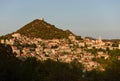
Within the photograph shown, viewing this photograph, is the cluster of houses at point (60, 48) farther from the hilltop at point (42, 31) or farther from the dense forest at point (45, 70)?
the dense forest at point (45, 70)

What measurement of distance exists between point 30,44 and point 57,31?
1436 centimetres

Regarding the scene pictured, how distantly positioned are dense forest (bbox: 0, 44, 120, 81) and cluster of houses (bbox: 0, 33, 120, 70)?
8.88 feet

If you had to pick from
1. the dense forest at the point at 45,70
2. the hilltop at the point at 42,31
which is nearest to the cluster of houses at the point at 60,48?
the hilltop at the point at 42,31

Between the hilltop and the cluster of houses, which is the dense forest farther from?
the hilltop

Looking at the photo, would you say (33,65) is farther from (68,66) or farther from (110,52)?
(110,52)

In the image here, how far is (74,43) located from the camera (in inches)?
4058

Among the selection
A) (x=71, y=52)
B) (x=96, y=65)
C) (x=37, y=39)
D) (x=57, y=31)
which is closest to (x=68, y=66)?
A: (x=96, y=65)

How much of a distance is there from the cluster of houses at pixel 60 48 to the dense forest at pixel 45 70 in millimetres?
2706

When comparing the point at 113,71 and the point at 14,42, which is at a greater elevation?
the point at 14,42

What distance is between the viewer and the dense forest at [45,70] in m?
47.0

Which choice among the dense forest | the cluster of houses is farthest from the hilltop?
the dense forest

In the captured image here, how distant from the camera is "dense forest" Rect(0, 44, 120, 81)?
1849 inches

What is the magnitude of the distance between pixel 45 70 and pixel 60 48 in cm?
2716

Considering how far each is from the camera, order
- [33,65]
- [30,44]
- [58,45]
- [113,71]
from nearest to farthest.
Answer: [33,65]
[113,71]
[30,44]
[58,45]
